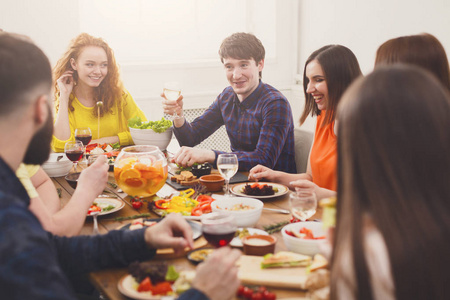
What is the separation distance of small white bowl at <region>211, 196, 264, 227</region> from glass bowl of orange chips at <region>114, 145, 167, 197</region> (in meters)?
0.31

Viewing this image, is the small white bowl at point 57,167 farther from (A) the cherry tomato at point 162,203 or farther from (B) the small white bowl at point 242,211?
(B) the small white bowl at point 242,211

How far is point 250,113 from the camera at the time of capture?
310cm

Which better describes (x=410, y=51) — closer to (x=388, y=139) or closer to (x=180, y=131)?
(x=388, y=139)

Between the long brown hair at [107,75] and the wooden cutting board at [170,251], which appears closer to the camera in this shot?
the wooden cutting board at [170,251]

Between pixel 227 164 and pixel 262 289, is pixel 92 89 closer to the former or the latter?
pixel 227 164

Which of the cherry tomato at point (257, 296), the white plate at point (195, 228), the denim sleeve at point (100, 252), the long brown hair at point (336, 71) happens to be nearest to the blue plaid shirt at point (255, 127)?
the long brown hair at point (336, 71)

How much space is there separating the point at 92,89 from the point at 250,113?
1211mm

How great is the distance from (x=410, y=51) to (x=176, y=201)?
1.11 metres

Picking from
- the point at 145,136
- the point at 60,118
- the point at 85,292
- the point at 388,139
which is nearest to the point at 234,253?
the point at 388,139

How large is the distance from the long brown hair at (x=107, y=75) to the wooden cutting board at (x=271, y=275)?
7.83ft

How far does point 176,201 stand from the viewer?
1.91 meters

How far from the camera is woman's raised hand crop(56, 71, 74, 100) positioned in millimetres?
3252

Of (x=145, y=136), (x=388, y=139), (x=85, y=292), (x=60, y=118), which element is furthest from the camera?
(x=60, y=118)

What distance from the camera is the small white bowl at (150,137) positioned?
293 cm
